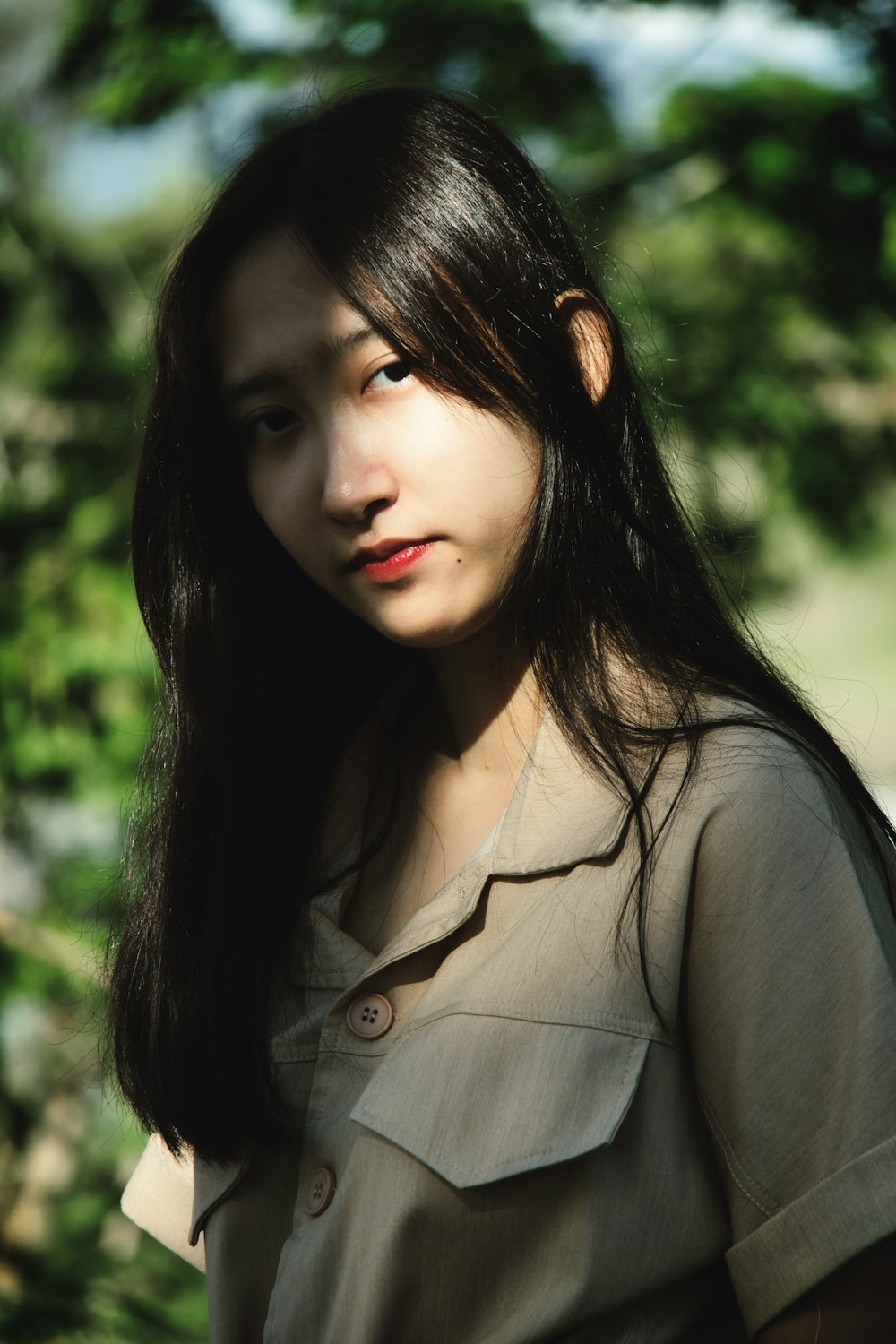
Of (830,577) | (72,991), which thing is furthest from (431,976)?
(830,577)

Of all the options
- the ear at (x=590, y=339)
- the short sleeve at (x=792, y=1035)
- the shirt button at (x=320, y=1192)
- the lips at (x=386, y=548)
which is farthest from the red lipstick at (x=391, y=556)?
the shirt button at (x=320, y=1192)

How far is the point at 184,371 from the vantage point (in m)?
1.49

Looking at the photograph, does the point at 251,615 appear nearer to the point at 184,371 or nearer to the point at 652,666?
the point at 184,371

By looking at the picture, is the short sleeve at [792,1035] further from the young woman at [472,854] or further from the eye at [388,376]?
the eye at [388,376]

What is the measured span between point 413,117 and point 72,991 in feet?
9.37

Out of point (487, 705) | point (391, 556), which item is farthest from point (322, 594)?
point (391, 556)

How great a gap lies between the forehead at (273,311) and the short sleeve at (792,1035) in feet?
2.17

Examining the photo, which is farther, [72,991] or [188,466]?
[72,991]

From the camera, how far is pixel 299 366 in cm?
135

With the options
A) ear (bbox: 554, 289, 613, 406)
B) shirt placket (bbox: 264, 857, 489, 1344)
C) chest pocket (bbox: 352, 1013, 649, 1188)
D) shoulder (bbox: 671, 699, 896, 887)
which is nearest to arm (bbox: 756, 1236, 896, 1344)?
chest pocket (bbox: 352, 1013, 649, 1188)

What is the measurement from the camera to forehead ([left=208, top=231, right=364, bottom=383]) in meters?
1.32

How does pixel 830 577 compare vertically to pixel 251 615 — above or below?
below

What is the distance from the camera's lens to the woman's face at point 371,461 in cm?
131

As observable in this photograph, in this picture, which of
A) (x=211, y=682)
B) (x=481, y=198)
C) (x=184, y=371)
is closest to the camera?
(x=481, y=198)
